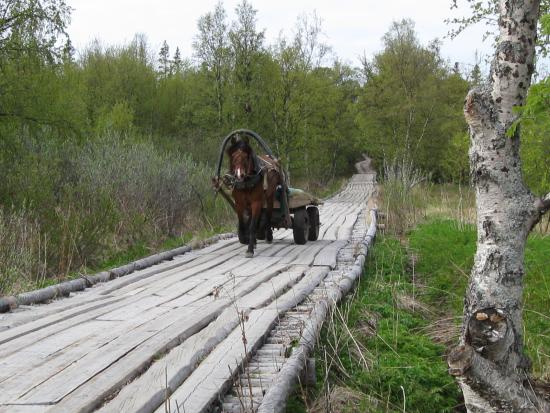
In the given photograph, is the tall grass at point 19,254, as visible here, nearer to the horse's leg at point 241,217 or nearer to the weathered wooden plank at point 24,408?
the horse's leg at point 241,217

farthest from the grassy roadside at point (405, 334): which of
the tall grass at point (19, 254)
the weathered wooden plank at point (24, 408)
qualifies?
the tall grass at point (19, 254)

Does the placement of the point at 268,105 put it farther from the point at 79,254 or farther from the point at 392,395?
the point at 392,395

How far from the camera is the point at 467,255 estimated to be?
27.7ft

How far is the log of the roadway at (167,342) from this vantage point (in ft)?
11.2

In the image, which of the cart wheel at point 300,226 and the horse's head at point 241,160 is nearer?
the horse's head at point 241,160

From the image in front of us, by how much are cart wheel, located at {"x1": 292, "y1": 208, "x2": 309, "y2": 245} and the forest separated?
225 cm

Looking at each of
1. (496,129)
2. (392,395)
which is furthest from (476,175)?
(392,395)

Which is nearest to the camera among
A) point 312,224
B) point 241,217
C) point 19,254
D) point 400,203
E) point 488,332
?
point 488,332

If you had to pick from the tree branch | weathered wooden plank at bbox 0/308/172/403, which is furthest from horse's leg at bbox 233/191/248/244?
the tree branch

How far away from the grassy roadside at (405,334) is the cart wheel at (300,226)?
1.53m

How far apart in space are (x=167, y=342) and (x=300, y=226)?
641 cm

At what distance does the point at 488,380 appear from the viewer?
3.50 metres

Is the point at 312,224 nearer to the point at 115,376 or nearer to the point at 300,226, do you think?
the point at 300,226

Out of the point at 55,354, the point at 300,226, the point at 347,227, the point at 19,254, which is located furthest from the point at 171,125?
the point at 55,354
